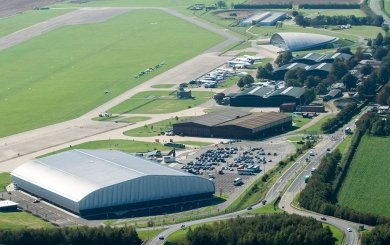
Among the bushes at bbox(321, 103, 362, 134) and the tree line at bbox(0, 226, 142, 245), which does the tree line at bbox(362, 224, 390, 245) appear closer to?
the tree line at bbox(0, 226, 142, 245)

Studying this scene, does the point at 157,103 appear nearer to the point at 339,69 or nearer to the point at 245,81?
the point at 245,81

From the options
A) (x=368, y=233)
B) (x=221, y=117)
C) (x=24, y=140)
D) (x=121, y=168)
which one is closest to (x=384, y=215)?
(x=368, y=233)

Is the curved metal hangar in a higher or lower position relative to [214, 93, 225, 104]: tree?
lower

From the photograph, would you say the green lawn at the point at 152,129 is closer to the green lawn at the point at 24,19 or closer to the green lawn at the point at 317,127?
the green lawn at the point at 317,127

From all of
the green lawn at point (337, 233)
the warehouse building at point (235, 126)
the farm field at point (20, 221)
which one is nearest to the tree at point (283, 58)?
the warehouse building at point (235, 126)

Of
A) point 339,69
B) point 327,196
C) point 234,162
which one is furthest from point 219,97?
point 327,196

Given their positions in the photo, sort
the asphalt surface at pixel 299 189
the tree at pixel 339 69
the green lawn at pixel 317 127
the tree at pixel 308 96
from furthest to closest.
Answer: the tree at pixel 339 69 < the tree at pixel 308 96 < the green lawn at pixel 317 127 < the asphalt surface at pixel 299 189

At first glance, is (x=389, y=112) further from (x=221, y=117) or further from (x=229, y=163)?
(x=229, y=163)

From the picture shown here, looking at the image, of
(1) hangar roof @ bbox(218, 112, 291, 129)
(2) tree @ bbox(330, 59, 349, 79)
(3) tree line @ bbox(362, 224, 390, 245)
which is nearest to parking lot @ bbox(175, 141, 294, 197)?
(1) hangar roof @ bbox(218, 112, 291, 129)
